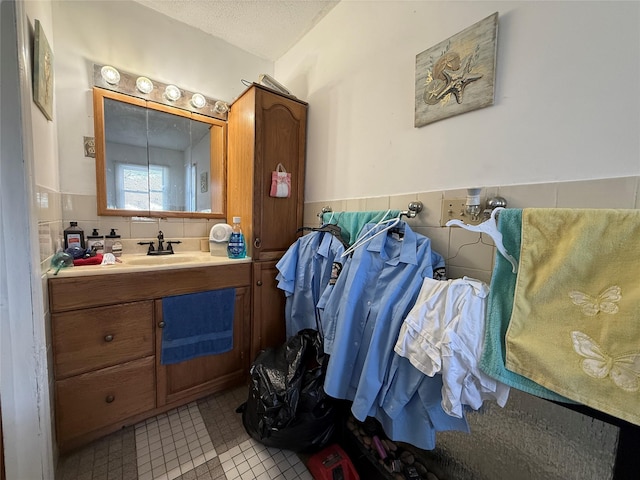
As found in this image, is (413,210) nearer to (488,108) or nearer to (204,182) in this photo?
(488,108)

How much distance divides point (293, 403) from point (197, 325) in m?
0.69

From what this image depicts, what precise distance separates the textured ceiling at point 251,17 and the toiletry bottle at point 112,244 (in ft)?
4.71

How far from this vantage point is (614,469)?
2.11 feet

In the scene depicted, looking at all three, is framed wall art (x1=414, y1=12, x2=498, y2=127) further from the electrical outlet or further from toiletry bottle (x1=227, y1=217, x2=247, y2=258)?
toiletry bottle (x1=227, y1=217, x2=247, y2=258)

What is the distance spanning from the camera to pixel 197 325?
137cm

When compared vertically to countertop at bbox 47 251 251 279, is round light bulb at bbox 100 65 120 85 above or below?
above

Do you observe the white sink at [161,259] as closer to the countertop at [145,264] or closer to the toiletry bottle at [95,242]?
the countertop at [145,264]

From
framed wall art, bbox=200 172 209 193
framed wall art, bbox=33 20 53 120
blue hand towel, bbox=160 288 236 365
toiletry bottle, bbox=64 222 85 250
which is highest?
framed wall art, bbox=33 20 53 120

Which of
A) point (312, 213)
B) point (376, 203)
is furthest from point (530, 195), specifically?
point (312, 213)

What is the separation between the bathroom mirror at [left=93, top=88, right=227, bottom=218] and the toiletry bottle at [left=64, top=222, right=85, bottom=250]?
16cm

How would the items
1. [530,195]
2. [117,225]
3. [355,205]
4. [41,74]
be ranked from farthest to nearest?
[117,225] < [355,205] < [41,74] < [530,195]

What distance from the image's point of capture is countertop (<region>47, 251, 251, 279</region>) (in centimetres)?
107

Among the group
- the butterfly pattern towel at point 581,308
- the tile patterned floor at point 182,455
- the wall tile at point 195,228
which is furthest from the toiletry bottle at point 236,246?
the butterfly pattern towel at point 581,308

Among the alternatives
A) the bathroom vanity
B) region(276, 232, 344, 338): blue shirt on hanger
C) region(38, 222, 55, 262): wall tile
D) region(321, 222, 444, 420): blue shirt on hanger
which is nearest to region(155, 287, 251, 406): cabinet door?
the bathroom vanity
